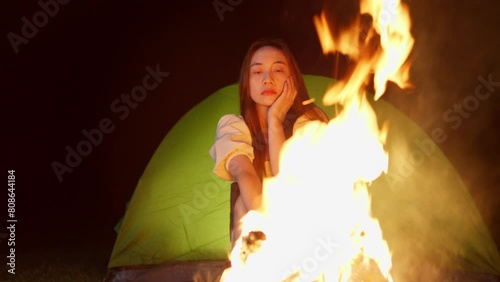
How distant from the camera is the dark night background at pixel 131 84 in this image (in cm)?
437

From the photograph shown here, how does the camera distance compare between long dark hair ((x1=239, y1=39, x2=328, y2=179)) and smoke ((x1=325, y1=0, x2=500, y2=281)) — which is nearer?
long dark hair ((x1=239, y1=39, x2=328, y2=179))

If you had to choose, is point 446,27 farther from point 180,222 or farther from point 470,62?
point 180,222

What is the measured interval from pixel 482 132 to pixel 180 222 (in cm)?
331

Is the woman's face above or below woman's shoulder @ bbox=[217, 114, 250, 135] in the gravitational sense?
above

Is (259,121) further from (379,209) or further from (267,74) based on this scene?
(379,209)

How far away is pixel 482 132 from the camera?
504cm

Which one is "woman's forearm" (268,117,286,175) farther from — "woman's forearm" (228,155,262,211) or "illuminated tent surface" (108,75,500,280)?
"illuminated tent surface" (108,75,500,280)

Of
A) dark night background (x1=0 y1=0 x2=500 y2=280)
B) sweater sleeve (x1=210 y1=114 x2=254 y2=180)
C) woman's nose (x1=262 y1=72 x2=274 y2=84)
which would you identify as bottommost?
sweater sleeve (x1=210 y1=114 x2=254 y2=180)

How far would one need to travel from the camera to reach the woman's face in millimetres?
2623

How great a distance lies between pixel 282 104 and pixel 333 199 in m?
0.53

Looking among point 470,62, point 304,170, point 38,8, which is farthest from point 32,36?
point 470,62

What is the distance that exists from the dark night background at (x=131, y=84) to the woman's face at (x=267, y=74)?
56.5 inches

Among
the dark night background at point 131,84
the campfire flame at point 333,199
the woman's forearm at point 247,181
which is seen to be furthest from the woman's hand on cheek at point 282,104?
the dark night background at point 131,84

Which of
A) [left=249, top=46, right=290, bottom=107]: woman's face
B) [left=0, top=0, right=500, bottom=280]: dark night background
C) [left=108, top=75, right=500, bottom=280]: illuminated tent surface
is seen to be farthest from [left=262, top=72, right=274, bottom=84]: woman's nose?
[left=0, top=0, right=500, bottom=280]: dark night background
